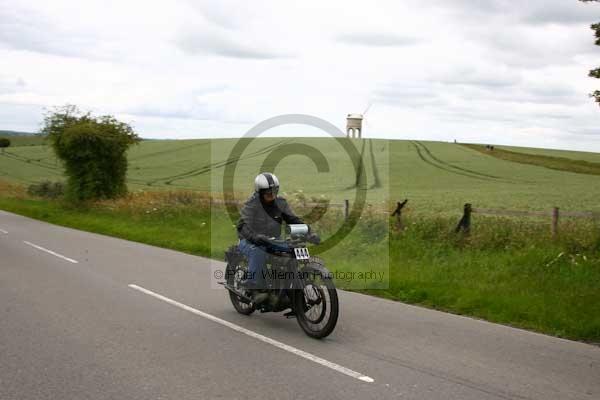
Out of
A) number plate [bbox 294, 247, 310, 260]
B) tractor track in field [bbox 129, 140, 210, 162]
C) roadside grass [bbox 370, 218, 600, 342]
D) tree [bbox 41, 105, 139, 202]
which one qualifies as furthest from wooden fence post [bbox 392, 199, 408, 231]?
tractor track in field [bbox 129, 140, 210, 162]

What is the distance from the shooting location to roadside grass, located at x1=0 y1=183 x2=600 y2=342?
28.8 ft

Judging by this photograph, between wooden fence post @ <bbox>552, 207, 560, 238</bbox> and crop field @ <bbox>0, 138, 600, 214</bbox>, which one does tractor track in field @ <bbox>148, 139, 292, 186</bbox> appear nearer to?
crop field @ <bbox>0, 138, 600, 214</bbox>

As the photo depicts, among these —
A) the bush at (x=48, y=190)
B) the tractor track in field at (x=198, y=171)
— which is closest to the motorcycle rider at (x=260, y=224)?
the bush at (x=48, y=190)

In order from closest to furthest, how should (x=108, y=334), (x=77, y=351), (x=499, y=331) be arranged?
(x=77, y=351)
(x=108, y=334)
(x=499, y=331)

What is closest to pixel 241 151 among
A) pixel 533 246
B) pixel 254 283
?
pixel 533 246

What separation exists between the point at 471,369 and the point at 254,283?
299cm

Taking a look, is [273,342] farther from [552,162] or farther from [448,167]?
[552,162]

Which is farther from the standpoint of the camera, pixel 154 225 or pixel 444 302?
pixel 154 225

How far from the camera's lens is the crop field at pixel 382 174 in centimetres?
2985

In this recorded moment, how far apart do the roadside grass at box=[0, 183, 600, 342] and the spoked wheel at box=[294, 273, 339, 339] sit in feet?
9.11

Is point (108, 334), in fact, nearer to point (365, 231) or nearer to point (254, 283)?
point (254, 283)

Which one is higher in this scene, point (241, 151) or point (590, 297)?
point (241, 151)

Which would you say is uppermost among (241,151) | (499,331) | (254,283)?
(241,151)

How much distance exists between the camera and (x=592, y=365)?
642 cm
